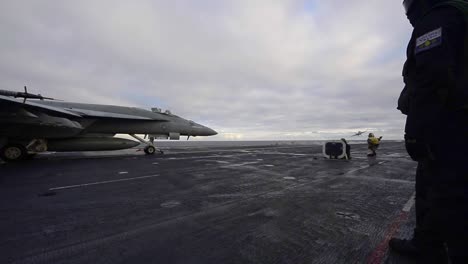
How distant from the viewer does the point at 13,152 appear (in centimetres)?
1216

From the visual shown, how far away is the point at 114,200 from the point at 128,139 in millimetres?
12237

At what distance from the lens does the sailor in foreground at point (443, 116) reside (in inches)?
64.2

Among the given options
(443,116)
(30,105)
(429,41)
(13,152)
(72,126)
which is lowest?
(13,152)

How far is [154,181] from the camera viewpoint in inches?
265

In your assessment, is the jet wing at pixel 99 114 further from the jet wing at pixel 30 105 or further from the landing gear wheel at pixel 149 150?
the landing gear wheel at pixel 149 150

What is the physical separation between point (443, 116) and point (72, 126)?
15.1 metres

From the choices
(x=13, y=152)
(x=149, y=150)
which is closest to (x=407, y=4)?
(x=13, y=152)

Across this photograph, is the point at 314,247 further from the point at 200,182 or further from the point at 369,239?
the point at 200,182

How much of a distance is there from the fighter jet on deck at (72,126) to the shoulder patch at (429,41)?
561 inches

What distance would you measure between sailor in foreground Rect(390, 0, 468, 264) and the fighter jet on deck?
14.3 meters

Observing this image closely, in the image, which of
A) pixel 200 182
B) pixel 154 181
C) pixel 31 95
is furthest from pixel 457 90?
pixel 31 95

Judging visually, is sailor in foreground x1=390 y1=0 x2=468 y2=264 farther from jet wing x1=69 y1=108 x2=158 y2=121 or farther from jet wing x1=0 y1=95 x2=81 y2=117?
jet wing x1=69 y1=108 x2=158 y2=121

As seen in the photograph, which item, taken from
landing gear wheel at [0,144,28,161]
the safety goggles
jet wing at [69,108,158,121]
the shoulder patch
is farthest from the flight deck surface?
jet wing at [69,108,158,121]

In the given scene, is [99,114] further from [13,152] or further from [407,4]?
[407,4]
